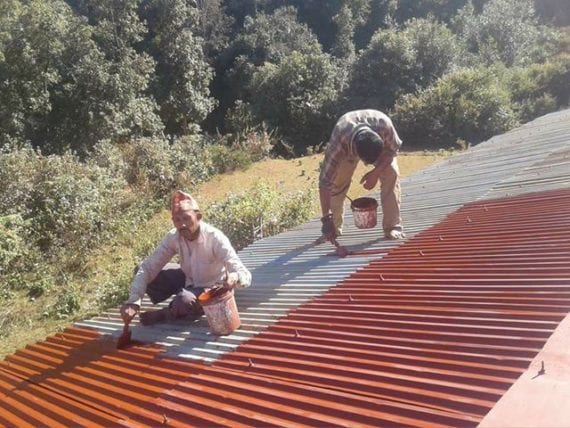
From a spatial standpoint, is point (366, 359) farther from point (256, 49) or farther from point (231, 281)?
point (256, 49)

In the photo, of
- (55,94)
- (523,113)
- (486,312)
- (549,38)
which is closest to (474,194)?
(486,312)

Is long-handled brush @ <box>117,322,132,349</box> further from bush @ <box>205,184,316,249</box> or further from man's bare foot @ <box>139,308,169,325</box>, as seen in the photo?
bush @ <box>205,184,316,249</box>

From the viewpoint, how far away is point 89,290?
35.7 feet

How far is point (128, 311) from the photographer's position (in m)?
4.39

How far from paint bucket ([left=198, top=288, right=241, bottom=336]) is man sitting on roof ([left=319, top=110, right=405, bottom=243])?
1816 mm

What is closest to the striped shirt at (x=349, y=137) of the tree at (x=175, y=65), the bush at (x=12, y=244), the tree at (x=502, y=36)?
the bush at (x=12, y=244)

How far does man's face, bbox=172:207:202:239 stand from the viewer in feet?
14.4

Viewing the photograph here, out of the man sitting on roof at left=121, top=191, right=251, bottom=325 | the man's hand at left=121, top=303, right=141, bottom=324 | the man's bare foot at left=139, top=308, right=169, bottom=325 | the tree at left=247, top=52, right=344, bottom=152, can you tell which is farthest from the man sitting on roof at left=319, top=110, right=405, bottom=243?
the tree at left=247, top=52, right=344, bottom=152

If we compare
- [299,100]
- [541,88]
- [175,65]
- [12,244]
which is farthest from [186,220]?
[541,88]

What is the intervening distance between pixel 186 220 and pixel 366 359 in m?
1.86

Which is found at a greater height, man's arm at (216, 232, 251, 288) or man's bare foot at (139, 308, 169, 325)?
man's arm at (216, 232, 251, 288)

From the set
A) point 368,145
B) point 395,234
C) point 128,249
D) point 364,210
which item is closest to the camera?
point 368,145

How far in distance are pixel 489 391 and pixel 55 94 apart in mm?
17690

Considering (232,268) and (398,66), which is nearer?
(232,268)
